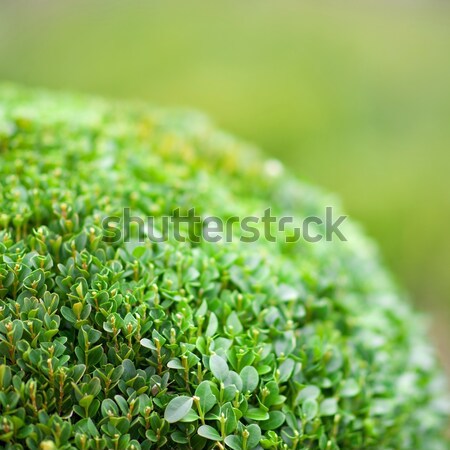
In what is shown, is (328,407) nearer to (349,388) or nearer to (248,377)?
(349,388)

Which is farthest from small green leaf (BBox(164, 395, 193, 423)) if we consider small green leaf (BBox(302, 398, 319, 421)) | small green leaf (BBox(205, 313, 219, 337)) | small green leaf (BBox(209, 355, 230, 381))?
small green leaf (BBox(302, 398, 319, 421))

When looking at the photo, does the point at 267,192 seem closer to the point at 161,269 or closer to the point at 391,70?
the point at 161,269

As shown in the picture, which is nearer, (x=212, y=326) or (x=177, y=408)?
(x=177, y=408)

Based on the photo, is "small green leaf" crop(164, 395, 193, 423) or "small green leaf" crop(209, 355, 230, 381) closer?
"small green leaf" crop(164, 395, 193, 423)

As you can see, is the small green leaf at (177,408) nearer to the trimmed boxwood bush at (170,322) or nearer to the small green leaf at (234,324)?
the trimmed boxwood bush at (170,322)

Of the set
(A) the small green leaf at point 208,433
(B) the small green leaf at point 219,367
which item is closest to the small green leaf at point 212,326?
(B) the small green leaf at point 219,367

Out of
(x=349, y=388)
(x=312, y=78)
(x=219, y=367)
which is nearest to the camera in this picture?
(x=219, y=367)

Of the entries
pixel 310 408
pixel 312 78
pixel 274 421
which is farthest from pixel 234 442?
pixel 312 78

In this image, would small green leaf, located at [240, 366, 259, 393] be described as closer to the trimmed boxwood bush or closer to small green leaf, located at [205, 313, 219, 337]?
the trimmed boxwood bush

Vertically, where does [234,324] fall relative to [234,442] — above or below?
above
